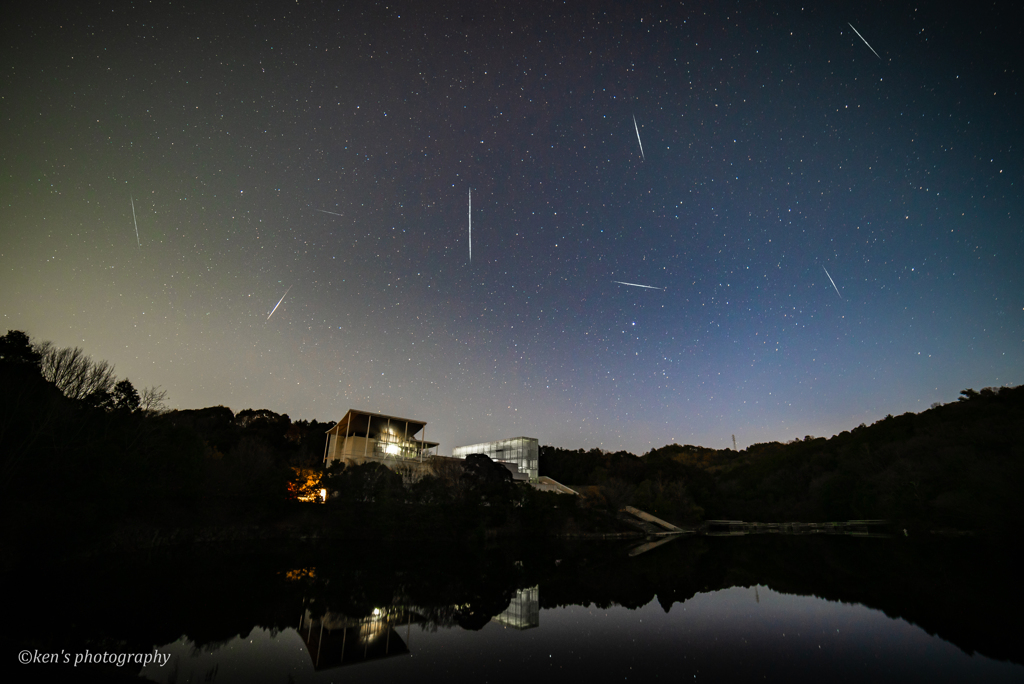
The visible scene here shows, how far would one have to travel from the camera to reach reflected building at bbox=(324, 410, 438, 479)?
128ft

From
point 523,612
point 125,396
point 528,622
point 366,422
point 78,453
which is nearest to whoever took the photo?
point 528,622

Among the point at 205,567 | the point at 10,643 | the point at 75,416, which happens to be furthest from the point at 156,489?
the point at 10,643

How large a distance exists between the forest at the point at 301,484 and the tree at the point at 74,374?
0.05 metres

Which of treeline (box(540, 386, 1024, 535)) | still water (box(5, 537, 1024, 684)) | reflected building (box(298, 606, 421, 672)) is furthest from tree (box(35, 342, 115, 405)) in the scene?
treeline (box(540, 386, 1024, 535))

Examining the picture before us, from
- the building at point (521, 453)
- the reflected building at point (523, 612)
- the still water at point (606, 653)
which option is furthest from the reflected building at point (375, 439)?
the still water at point (606, 653)

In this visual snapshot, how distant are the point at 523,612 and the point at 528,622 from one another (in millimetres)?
824

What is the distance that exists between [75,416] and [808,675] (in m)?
22.2

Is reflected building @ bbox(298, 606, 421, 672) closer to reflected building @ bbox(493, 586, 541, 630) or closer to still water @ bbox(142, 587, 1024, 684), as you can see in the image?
still water @ bbox(142, 587, 1024, 684)

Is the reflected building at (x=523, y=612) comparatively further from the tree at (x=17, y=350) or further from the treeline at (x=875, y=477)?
the treeline at (x=875, y=477)

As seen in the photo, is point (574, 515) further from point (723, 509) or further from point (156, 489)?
point (723, 509)

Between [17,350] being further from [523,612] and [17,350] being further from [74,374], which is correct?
[523,612]

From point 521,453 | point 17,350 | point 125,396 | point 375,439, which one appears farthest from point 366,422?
point 17,350

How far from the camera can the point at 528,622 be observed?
817 cm

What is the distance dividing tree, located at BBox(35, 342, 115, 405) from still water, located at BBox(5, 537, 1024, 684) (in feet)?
21.7
